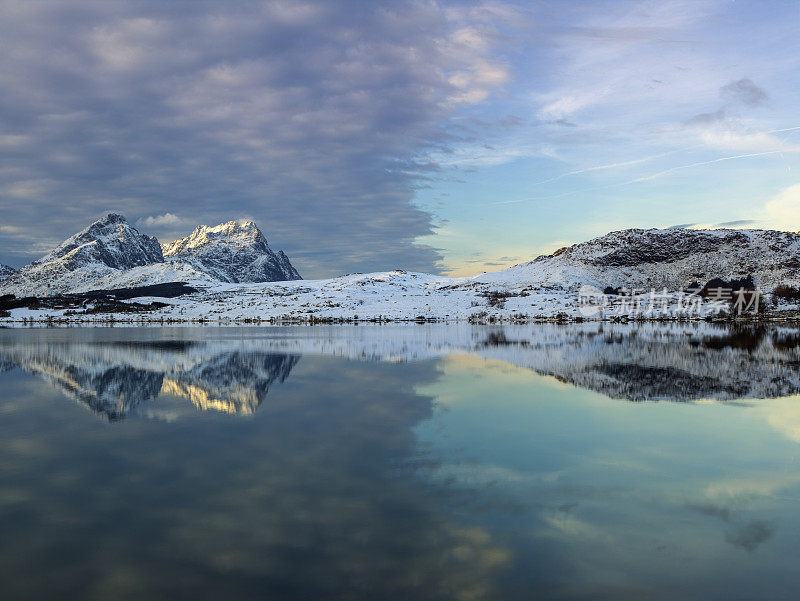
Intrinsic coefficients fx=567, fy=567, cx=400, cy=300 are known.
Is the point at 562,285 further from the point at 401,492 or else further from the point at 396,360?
the point at 401,492

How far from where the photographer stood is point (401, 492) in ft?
33.5

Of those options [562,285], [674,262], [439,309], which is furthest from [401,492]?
[674,262]

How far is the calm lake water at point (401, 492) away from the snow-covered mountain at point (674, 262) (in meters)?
143

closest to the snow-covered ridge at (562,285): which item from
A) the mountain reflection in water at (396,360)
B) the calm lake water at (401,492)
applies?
the mountain reflection in water at (396,360)

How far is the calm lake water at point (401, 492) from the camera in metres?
7.13

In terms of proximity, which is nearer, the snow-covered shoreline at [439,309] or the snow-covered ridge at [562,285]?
the snow-covered shoreline at [439,309]

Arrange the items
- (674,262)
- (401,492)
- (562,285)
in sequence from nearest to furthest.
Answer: (401,492), (562,285), (674,262)

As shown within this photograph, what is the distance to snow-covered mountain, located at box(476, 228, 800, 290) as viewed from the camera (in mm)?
163125

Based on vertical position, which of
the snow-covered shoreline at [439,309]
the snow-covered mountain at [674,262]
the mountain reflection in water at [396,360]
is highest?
the snow-covered mountain at [674,262]

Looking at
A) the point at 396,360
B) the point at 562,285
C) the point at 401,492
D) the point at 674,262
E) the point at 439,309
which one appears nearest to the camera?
the point at 401,492

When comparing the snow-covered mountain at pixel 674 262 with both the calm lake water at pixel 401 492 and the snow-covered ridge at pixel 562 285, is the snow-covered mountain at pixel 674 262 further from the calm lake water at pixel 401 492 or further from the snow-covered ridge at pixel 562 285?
the calm lake water at pixel 401 492

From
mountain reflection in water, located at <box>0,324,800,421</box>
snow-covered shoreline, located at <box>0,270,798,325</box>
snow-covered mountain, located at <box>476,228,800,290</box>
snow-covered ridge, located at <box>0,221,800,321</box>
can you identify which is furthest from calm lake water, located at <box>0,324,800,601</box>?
snow-covered mountain, located at <box>476,228,800,290</box>

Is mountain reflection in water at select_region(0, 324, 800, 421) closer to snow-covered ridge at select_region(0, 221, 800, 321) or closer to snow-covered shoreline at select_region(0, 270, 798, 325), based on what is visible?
snow-covered shoreline at select_region(0, 270, 798, 325)

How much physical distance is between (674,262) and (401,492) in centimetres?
18868
